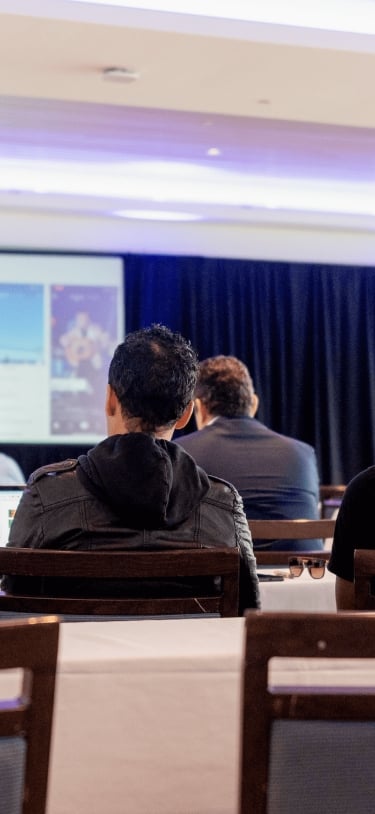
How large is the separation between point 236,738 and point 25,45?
396 centimetres

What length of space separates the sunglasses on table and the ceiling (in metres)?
2.62

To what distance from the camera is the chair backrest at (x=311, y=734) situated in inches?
37.7

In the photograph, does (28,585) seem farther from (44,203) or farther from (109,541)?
(44,203)

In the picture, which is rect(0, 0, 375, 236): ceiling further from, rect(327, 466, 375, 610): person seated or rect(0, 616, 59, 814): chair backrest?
rect(0, 616, 59, 814): chair backrest

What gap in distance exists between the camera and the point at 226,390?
382 cm

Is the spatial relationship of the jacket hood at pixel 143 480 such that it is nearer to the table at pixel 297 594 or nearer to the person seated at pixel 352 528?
the person seated at pixel 352 528

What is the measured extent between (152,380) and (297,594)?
2.42ft

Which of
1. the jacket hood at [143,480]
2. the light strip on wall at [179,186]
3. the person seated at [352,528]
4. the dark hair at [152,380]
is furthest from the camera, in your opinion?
the light strip on wall at [179,186]

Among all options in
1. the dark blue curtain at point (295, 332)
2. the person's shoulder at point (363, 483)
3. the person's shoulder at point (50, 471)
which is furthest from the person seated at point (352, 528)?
the dark blue curtain at point (295, 332)

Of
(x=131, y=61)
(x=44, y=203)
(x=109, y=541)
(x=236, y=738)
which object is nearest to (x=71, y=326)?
(x=44, y=203)

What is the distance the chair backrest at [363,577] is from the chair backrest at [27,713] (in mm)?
759

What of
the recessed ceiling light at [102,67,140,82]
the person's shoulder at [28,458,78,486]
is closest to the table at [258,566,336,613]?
the person's shoulder at [28,458,78,486]

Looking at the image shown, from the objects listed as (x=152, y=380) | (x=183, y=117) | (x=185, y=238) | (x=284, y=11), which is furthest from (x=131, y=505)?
(x=185, y=238)

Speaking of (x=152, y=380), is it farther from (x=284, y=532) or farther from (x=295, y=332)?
(x=295, y=332)
